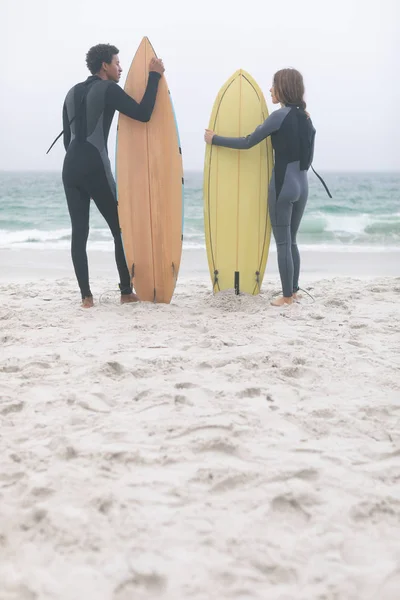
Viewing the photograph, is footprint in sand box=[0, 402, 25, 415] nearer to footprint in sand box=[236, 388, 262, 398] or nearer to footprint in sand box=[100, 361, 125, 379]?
footprint in sand box=[100, 361, 125, 379]

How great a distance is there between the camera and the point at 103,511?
1.64 m

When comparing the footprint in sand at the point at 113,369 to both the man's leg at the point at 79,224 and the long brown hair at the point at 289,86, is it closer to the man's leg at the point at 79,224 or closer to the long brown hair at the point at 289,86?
the man's leg at the point at 79,224

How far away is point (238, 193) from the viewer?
4.16m

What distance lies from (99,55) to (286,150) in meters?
1.35

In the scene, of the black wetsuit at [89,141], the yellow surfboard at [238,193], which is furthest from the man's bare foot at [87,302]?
the yellow surfboard at [238,193]

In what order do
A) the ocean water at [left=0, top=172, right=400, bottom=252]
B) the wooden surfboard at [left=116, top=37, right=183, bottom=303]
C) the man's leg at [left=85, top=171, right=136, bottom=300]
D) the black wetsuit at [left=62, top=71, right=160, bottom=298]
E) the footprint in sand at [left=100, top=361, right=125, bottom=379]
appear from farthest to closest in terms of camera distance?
the ocean water at [left=0, top=172, right=400, bottom=252]
the wooden surfboard at [left=116, top=37, right=183, bottom=303]
the man's leg at [left=85, top=171, right=136, bottom=300]
the black wetsuit at [left=62, top=71, right=160, bottom=298]
the footprint in sand at [left=100, top=361, right=125, bottom=379]

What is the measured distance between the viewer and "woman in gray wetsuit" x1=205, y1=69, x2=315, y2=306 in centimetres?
380

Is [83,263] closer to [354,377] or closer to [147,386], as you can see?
[147,386]

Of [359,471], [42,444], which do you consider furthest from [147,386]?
[359,471]

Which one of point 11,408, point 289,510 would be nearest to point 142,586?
point 289,510

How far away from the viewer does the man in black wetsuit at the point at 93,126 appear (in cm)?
377

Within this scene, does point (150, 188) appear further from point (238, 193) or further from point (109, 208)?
point (238, 193)

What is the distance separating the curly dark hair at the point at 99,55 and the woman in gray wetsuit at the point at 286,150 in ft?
2.71

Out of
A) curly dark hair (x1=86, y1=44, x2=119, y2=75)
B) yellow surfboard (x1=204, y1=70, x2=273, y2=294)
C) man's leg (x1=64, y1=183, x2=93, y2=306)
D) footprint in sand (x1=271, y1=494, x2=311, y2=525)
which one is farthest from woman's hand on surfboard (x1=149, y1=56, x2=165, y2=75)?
footprint in sand (x1=271, y1=494, x2=311, y2=525)
